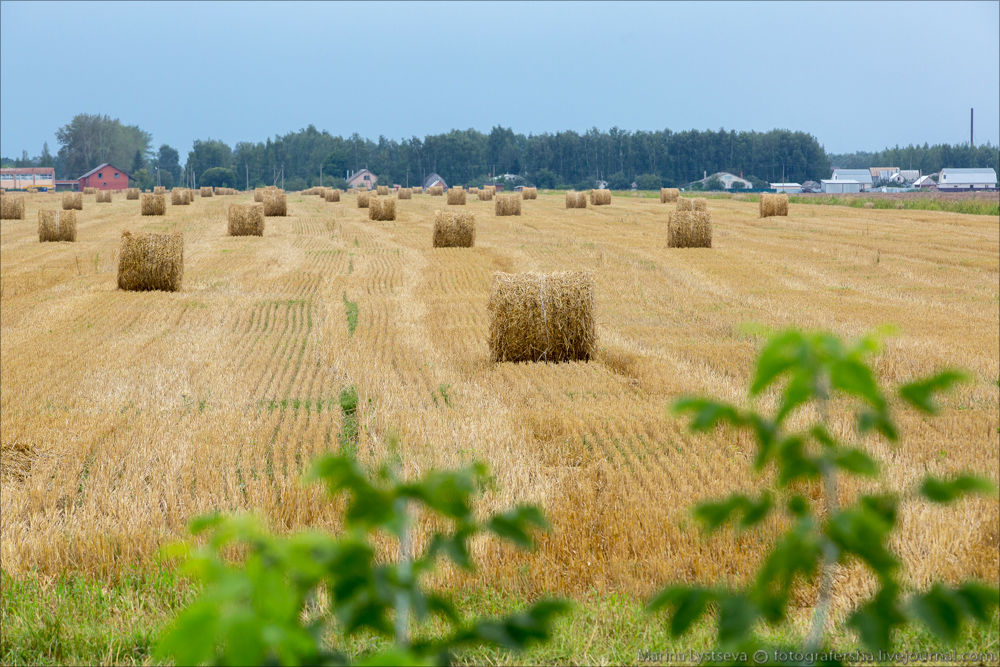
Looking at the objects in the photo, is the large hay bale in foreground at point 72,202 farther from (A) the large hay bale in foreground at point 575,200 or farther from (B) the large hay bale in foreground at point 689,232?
(B) the large hay bale in foreground at point 689,232

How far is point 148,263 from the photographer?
19500 mm

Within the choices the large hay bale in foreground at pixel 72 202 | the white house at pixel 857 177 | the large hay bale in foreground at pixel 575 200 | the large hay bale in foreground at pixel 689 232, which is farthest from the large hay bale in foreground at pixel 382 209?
the white house at pixel 857 177

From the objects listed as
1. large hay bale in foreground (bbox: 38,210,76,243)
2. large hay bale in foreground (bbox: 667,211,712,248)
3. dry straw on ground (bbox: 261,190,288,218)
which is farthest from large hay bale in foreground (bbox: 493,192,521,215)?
large hay bale in foreground (bbox: 38,210,76,243)

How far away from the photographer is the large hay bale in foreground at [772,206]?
40.7 m

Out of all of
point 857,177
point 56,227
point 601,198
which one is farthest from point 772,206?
point 857,177

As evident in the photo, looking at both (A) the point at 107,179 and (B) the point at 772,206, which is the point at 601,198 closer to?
(B) the point at 772,206

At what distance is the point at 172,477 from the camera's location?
7.24 meters

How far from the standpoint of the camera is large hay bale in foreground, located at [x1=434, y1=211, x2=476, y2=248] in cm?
2850

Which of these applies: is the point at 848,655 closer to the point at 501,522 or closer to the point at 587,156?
the point at 501,522

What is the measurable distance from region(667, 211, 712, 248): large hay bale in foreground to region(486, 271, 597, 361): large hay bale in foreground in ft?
50.4

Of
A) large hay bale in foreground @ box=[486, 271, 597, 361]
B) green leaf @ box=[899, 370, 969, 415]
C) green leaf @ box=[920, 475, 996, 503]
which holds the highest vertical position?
green leaf @ box=[899, 370, 969, 415]

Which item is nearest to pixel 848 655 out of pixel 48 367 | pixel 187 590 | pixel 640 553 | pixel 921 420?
pixel 640 553

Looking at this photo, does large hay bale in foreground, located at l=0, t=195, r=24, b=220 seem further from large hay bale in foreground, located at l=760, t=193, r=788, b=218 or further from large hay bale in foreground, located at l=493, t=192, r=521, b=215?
large hay bale in foreground, located at l=760, t=193, r=788, b=218

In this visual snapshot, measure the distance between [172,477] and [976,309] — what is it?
1477 centimetres
